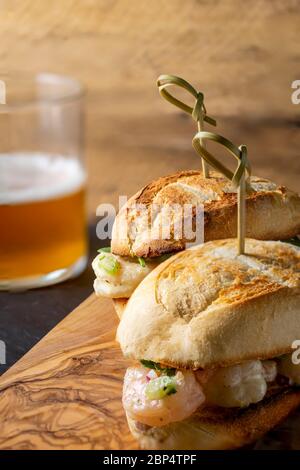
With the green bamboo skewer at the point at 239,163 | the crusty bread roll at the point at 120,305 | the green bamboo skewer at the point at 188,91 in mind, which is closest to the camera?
the green bamboo skewer at the point at 239,163

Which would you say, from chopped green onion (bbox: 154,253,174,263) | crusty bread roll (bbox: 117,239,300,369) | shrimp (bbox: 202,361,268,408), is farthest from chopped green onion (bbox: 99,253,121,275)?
shrimp (bbox: 202,361,268,408)

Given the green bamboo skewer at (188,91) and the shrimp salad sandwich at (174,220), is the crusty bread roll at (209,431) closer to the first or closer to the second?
the shrimp salad sandwich at (174,220)

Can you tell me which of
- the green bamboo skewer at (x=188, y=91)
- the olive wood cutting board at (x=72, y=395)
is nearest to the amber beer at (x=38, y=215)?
the olive wood cutting board at (x=72, y=395)

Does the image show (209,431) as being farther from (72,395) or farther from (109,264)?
(109,264)

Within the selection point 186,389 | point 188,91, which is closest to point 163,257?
point 188,91

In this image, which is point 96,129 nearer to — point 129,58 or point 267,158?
point 129,58

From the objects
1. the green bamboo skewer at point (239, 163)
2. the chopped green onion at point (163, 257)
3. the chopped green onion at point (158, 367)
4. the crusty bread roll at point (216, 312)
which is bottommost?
the chopped green onion at point (158, 367)
